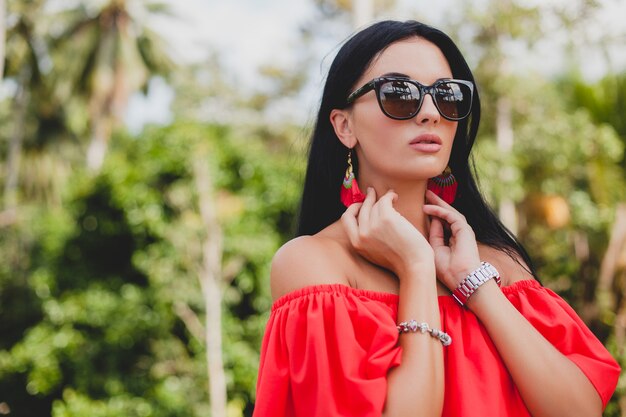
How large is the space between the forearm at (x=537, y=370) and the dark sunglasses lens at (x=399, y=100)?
497 mm

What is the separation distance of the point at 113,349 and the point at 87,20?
51.0ft

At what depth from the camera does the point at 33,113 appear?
26469 mm

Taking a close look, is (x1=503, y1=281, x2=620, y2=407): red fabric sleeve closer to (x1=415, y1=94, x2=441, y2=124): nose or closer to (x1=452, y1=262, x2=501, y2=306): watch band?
(x1=452, y1=262, x2=501, y2=306): watch band

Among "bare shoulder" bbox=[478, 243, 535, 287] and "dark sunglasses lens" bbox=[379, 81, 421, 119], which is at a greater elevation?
"dark sunglasses lens" bbox=[379, 81, 421, 119]

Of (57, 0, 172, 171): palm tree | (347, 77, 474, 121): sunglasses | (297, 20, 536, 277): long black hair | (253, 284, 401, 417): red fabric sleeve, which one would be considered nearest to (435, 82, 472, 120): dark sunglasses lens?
(347, 77, 474, 121): sunglasses

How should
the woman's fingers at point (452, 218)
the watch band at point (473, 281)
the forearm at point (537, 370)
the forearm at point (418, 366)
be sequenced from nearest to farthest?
the forearm at point (418, 366)
the forearm at point (537, 370)
the watch band at point (473, 281)
the woman's fingers at point (452, 218)

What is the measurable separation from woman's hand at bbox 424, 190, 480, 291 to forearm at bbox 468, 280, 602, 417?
0.11 metres

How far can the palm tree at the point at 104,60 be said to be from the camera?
23.1 meters

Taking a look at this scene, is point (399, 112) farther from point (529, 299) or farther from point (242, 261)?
point (242, 261)

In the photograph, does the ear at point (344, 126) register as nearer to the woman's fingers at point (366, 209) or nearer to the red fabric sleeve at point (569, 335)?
the woman's fingers at point (366, 209)

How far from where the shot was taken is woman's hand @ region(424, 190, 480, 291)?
1638 mm

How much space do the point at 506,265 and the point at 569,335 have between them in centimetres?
26

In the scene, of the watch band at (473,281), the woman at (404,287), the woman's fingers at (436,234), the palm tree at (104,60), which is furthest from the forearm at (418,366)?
the palm tree at (104,60)

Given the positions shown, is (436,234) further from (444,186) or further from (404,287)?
(404,287)
